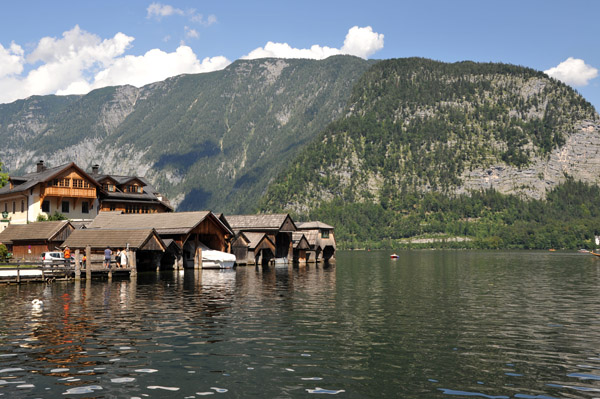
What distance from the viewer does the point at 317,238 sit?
125125 mm

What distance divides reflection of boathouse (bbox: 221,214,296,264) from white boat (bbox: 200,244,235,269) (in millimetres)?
12406

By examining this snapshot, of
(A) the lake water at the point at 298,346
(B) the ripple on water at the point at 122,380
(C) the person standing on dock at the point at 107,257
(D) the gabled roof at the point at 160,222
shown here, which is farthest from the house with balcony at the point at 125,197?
(B) the ripple on water at the point at 122,380

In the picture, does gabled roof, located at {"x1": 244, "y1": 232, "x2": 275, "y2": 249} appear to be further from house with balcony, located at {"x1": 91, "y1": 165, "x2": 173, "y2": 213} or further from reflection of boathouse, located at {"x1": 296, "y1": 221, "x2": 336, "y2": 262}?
house with balcony, located at {"x1": 91, "y1": 165, "x2": 173, "y2": 213}

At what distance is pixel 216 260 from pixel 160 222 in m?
9.53

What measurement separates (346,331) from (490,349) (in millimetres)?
7130

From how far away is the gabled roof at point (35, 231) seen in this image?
85938 mm

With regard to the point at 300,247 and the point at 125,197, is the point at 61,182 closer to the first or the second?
the point at 125,197

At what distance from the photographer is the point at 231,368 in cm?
2186

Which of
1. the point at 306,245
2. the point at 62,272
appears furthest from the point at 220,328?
A: the point at 306,245

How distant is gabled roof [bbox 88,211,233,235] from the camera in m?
84.1

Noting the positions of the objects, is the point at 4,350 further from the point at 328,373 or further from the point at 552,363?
the point at 552,363

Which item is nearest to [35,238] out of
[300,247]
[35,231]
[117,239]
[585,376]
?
[35,231]

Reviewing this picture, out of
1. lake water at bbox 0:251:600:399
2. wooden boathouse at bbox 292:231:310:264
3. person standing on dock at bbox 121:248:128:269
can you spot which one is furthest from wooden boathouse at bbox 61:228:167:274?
wooden boathouse at bbox 292:231:310:264

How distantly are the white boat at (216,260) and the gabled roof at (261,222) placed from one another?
66.0 feet
